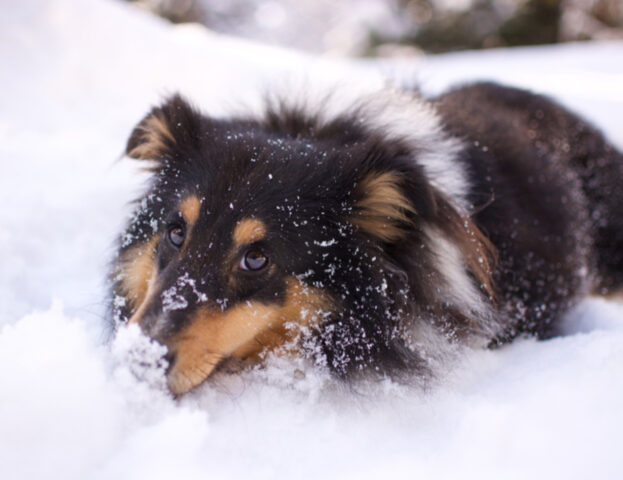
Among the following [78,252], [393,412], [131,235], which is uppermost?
[131,235]

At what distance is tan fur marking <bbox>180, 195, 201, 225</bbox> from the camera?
2012 millimetres

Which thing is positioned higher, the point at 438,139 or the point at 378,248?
the point at 438,139

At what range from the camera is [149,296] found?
1897mm

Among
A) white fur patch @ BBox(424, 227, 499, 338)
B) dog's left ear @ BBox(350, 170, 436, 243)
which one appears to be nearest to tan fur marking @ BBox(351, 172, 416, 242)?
dog's left ear @ BBox(350, 170, 436, 243)

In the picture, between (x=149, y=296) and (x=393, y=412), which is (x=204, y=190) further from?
(x=393, y=412)

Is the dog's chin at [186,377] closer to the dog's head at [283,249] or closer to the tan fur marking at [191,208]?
the dog's head at [283,249]

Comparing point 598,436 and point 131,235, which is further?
point 131,235

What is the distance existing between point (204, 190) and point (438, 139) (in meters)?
1.19

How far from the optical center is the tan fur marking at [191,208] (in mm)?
2012

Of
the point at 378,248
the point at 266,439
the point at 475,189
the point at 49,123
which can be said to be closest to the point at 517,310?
the point at 475,189

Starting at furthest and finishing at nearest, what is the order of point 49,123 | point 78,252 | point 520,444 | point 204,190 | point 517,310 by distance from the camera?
point 49,123 < point 78,252 < point 517,310 < point 204,190 < point 520,444

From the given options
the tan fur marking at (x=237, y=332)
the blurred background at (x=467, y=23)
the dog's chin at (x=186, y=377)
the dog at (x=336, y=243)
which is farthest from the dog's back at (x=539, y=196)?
the blurred background at (x=467, y=23)

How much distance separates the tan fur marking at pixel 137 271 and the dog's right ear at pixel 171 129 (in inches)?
16.2

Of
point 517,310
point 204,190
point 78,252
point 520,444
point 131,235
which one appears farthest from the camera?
point 78,252
